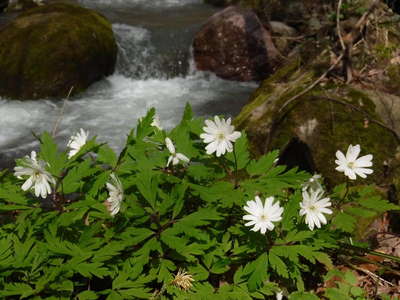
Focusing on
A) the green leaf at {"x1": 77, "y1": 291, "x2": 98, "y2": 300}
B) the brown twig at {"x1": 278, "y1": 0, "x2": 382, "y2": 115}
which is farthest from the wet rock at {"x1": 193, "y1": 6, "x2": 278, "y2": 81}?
the green leaf at {"x1": 77, "y1": 291, "x2": 98, "y2": 300}

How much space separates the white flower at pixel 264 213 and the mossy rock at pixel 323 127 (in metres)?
1.48

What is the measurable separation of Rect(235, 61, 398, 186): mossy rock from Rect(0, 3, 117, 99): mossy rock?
5.07m

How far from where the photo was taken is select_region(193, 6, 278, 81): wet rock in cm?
895

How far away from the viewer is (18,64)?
7.57 metres

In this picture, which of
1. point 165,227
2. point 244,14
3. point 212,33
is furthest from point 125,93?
point 165,227

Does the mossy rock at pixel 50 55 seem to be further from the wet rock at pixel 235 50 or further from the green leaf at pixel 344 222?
the green leaf at pixel 344 222

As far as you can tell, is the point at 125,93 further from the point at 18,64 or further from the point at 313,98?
the point at 313,98

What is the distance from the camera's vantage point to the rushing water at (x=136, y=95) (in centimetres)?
677

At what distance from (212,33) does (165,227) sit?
7827 millimetres

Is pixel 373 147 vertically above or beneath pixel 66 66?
above

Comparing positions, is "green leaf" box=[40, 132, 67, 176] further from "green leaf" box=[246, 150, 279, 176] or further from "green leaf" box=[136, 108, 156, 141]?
"green leaf" box=[246, 150, 279, 176]

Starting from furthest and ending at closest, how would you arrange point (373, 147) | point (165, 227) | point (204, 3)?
point (204, 3)
point (373, 147)
point (165, 227)

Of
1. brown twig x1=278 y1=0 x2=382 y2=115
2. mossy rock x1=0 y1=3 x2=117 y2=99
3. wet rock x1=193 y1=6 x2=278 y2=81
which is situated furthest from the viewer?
wet rock x1=193 y1=6 x2=278 y2=81

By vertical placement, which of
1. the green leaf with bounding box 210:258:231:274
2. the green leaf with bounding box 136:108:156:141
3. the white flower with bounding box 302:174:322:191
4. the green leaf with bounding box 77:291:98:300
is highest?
the green leaf with bounding box 136:108:156:141
